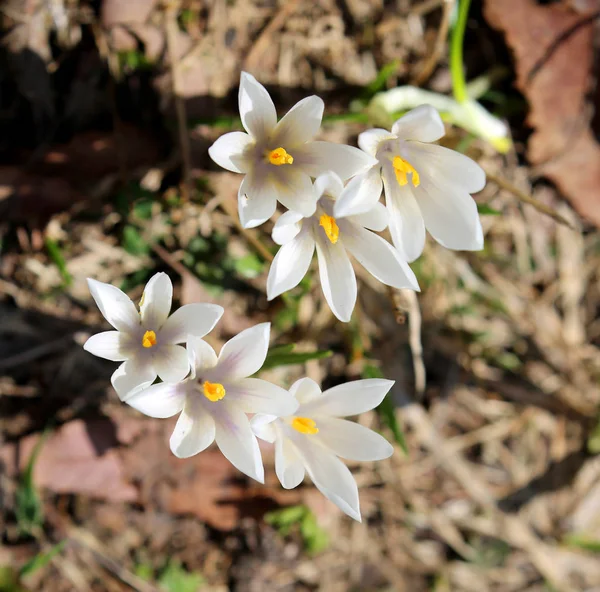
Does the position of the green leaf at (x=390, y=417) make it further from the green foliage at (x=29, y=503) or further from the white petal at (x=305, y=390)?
the green foliage at (x=29, y=503)

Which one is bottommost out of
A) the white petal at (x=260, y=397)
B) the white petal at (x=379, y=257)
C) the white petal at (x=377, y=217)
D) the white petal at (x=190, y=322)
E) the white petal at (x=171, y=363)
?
the white petal at (x=260, y=397)

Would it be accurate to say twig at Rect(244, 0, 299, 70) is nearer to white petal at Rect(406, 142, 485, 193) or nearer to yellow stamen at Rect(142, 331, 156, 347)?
white petal at Rect(406, 142, 485, 193)

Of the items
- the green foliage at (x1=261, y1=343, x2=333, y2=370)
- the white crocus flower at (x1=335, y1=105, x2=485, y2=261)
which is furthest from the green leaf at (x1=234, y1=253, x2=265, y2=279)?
the white crocus flower at (x1=335, y1=105, x2=485, y2=261)

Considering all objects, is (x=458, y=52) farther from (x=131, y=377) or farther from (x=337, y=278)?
(x=131, y=377)

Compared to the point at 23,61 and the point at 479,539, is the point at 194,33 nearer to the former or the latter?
the point at 23,61

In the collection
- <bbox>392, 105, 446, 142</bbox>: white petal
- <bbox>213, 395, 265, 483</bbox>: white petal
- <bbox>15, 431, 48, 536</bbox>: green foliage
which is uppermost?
<bbox>392, 105, 446, 142</bbox>: white petal

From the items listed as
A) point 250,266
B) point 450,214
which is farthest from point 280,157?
point 250,266

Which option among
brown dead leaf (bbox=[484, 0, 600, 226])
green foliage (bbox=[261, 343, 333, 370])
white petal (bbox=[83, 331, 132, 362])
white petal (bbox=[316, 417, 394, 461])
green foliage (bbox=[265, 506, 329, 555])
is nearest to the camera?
white petal (bbox=[83, 331, 132, 362])

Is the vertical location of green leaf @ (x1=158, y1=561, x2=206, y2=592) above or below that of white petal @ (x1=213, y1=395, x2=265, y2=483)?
below

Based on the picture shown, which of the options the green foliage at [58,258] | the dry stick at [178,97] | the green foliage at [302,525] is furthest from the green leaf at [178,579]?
the dry stick at [178,97]
